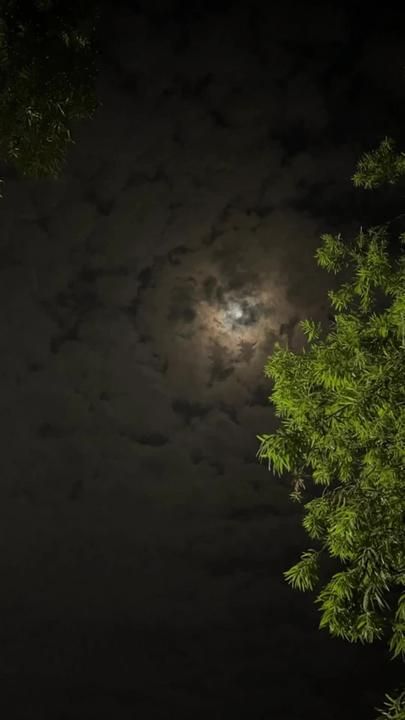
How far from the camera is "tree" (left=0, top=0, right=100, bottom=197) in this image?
3482 mm

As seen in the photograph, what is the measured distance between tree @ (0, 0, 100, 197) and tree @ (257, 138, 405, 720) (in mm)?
1787

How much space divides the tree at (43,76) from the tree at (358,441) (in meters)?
1.79

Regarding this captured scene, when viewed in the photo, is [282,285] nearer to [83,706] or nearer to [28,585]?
[28,585]

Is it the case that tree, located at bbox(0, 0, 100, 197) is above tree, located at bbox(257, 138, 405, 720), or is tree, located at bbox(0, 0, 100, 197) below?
above

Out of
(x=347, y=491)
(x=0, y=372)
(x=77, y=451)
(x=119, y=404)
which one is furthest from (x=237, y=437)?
(x=347, y=491)

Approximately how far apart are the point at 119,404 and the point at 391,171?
4.26 metres

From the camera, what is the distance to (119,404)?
7.19 m

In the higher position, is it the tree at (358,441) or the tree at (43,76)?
the tree at (43,76)

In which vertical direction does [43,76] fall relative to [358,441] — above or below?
above

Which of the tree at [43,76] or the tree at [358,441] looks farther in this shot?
the tree at [43,76]

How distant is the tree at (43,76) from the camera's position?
11.4 ft

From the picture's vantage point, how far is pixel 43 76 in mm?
3512

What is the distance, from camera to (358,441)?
355cm

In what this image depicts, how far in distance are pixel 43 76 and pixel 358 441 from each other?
109 inches
